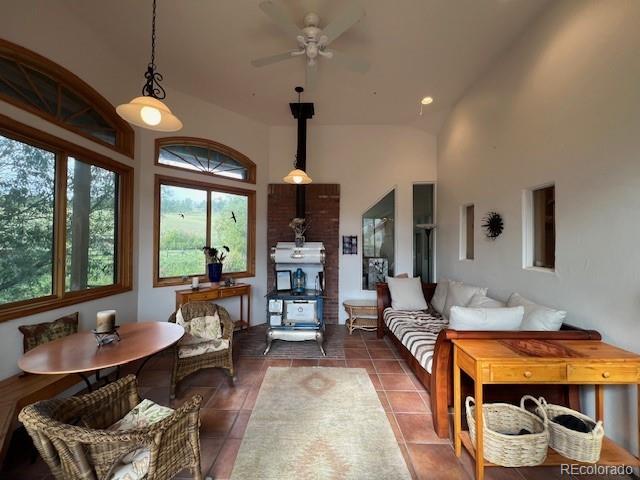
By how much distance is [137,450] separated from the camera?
130 centimetres

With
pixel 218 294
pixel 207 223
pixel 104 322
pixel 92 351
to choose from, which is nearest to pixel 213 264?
pixel 218 294

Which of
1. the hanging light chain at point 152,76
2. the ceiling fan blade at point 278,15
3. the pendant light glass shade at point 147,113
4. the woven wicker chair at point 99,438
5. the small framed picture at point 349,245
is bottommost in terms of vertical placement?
the woven wicker chair at point 99,438

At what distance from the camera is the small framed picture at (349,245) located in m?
4.97

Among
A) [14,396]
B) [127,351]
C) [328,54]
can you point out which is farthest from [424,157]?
[14,396]

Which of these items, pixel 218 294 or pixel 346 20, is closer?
pixel 346 20

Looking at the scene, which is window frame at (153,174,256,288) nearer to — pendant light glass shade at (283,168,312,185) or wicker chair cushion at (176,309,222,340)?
wicker chair cushion at (176,309,222,340)

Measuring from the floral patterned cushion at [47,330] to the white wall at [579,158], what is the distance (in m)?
4.29

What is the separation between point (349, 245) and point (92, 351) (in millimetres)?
3891

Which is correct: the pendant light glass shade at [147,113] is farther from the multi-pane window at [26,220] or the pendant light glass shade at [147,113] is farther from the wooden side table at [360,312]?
the wooden side table at [360,312]

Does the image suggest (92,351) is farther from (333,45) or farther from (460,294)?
(460,294)

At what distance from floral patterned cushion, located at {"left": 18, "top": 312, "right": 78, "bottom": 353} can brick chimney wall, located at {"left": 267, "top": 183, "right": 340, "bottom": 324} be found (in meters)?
2.86

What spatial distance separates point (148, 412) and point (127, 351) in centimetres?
40

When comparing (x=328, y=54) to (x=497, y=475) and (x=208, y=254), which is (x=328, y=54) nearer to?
(x=208, y=254)

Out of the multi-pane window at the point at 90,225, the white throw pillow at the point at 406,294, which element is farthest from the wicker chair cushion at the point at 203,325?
the white throw pillow at the point at 406,294
